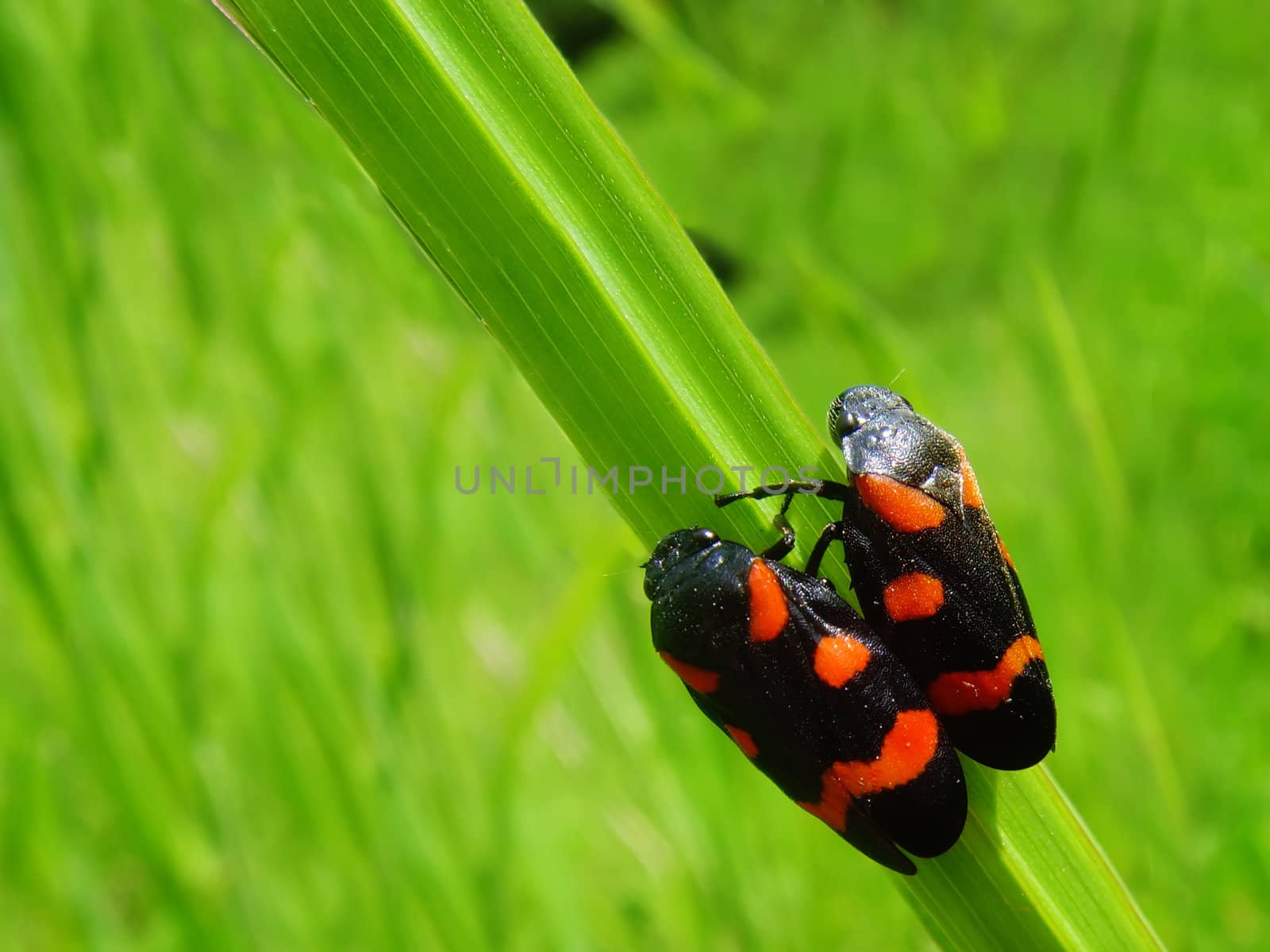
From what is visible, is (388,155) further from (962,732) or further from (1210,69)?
(1210,69)

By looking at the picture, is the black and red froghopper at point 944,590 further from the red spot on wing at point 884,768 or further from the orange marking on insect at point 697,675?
the orange marking on insect at point 697,675

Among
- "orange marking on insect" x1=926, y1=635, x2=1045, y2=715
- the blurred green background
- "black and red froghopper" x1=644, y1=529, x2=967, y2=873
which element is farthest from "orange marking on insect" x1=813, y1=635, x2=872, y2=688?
the blurred green background

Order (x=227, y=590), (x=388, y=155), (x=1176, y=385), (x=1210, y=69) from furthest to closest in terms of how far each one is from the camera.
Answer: (x=1210, y=69) < (x=1176, y=385) < (x=227, y=590) < (x=388, y=155)

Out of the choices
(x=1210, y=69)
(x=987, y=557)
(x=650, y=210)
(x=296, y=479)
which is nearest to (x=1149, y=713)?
(x=987, y=557)

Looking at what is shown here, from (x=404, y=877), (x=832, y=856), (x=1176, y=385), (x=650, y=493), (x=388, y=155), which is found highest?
(x=388, y=155)

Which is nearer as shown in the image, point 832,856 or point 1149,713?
point 1149,713


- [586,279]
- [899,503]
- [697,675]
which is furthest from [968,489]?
[586,279]

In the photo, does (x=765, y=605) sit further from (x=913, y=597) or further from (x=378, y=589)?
(x=378, y=589)
